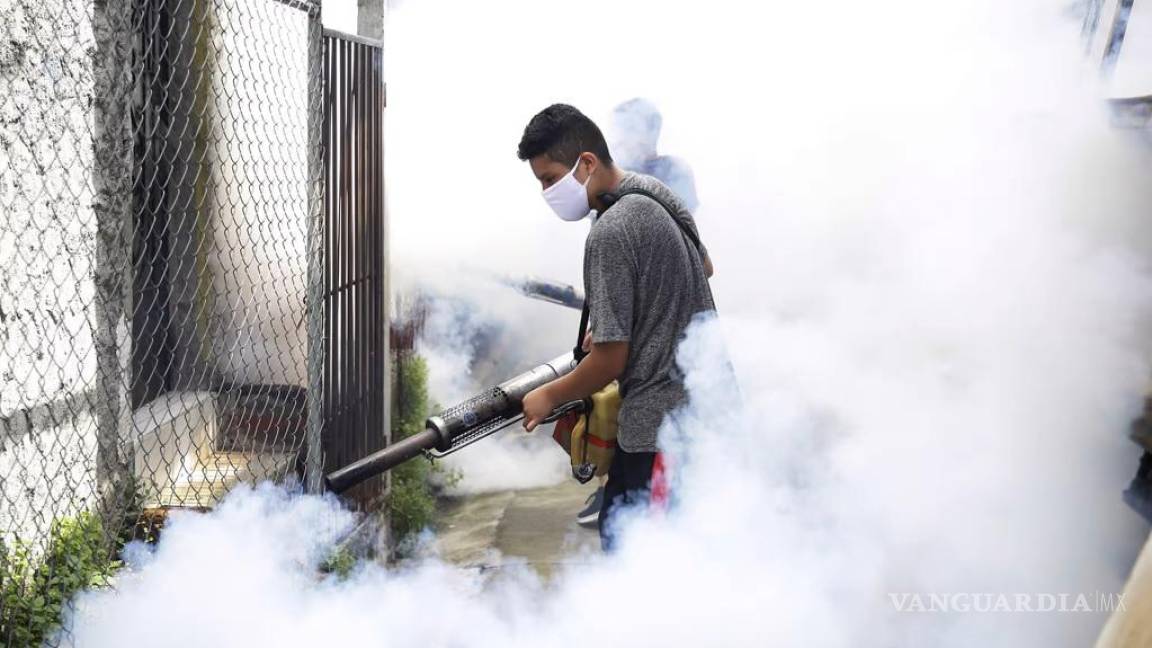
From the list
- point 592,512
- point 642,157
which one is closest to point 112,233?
point 592,512

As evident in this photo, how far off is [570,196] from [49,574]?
213 centimetres

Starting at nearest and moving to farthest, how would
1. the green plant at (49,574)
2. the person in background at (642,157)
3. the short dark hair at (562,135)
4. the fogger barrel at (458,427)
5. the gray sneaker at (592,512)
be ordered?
the green plant at (49,574) < the short dark hair at (562,135) < the fogger barrel at (458,427) < the gray sneaker at (592,512) < the person in background at (642,157)

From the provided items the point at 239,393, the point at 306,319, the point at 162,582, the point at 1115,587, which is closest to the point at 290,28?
the point at 306,319

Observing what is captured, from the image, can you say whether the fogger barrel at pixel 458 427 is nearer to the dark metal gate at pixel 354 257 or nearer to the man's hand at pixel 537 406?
the man's hand at pixel 537 406

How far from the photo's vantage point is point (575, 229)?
26.7 feet

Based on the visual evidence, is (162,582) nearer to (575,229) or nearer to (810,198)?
(575,229)

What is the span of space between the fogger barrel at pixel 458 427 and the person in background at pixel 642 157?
2547 millimetres

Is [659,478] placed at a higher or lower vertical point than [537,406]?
lower

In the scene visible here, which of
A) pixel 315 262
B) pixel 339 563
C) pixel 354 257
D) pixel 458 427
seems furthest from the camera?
pixel 354 257

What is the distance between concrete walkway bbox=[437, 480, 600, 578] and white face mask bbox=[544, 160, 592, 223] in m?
2.52

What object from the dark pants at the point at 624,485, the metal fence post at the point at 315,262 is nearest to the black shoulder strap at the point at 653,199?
the dark pants at the point at 624,485

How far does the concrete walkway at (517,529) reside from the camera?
559cm

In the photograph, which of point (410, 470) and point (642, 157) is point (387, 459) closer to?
point (410, 470)

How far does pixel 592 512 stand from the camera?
608cm
